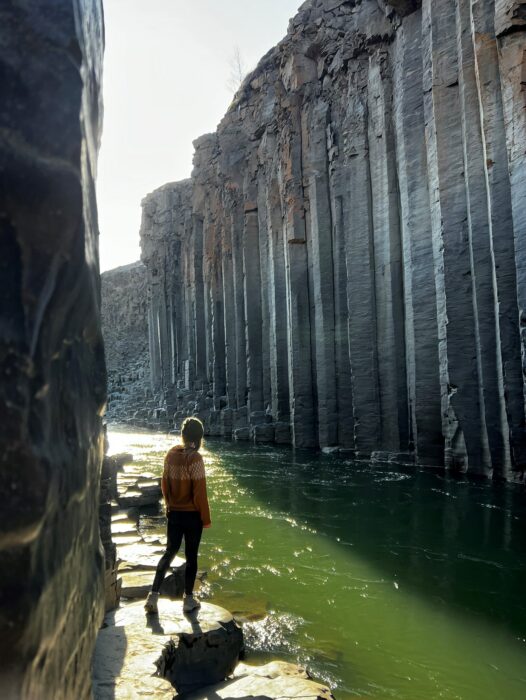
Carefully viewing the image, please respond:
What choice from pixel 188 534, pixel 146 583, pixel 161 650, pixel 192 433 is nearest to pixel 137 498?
pixel 146 583

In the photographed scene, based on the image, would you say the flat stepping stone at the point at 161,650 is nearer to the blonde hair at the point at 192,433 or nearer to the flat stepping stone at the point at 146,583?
the flat stepping stone at the point at 146,583

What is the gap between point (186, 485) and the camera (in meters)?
3.63

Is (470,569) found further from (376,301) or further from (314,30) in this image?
(314,30)

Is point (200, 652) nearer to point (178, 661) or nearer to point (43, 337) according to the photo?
point (178, 661)

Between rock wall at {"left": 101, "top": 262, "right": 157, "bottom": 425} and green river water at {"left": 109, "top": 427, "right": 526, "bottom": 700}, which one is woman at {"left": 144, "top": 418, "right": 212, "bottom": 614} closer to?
green river water at {"left": 109, "top": 427, "right": 526, "bottom": 700}

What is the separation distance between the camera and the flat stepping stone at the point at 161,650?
261cm

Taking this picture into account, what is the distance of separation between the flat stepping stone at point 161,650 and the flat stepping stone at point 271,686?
19 cm

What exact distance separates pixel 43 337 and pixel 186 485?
2559 millimetres

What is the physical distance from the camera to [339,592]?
4566 mm

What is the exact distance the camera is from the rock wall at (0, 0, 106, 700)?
1107 millimetres

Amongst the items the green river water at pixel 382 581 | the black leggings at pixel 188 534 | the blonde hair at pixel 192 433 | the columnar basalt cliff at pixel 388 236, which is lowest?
the green river water at pixel 382 581

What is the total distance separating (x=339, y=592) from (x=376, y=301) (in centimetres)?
961

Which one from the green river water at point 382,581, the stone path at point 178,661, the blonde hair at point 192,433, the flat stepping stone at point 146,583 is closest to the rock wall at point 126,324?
the green river water at point 382,581

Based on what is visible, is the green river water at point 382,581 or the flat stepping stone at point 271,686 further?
the green river water at point 382,581
